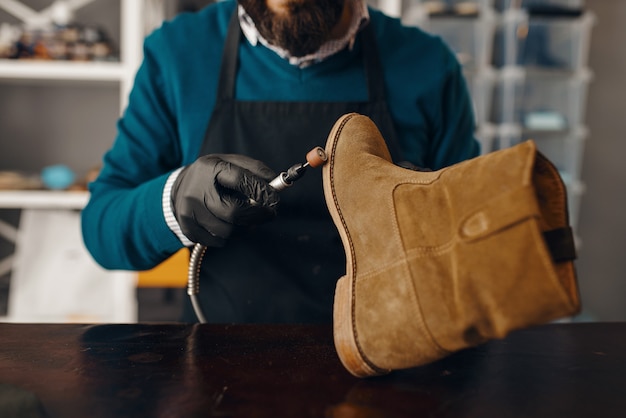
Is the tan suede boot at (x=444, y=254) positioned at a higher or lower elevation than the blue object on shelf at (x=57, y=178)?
higher

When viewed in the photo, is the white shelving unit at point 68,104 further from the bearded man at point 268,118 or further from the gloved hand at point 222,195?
the gloved hand at point 222,195

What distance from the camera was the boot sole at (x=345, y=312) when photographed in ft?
1.84

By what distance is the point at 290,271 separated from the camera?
998 millimetres

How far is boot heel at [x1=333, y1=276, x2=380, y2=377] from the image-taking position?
1.84 ft

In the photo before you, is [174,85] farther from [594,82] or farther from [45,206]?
[594,82]

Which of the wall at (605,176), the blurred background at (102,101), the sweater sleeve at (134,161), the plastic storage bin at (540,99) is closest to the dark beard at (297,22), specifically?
the sweater sleeve at (134,161)

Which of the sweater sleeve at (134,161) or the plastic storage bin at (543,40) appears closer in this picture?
the sweater sleeve at (134,161)

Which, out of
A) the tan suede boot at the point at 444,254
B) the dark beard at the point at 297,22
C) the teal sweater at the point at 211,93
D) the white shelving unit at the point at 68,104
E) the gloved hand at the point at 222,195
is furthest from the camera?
the white shelving unit at the point at 68,104

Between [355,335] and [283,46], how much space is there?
0.60 metres

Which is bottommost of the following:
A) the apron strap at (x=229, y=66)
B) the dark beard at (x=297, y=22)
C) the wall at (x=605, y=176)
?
the wall at (x=605, y=176)

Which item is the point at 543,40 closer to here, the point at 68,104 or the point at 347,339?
the point at 68,104

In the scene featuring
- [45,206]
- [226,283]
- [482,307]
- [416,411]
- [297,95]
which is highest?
[297,95]

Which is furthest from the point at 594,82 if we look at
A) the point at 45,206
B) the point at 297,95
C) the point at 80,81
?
the point at 45,206

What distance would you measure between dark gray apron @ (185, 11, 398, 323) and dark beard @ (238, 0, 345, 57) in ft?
0.37
